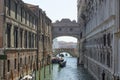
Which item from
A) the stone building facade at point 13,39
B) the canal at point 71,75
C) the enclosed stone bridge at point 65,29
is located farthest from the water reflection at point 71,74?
the enclosed stone bridge at point 65,29

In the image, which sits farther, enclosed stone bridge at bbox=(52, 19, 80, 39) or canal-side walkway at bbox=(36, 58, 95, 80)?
enclosed stone bridge at bbox=(52, 19, 80, 39)

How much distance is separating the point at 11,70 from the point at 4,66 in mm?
2621

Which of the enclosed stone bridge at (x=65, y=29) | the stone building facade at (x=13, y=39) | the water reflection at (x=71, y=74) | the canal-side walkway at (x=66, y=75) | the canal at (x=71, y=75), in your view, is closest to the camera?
the stone building facade at (x=13, y=39)

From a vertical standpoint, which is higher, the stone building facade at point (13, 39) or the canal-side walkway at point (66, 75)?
the stone building facade at point (13, 39)

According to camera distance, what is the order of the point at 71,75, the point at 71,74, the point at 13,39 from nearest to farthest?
→ the point at 13,39 < the point at 71,75 < the point at 71,74

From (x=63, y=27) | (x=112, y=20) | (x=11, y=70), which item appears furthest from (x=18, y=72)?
(x=63, y=27)

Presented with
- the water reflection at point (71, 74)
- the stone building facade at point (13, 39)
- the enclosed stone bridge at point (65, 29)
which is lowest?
the water reflection at point (71, 74)

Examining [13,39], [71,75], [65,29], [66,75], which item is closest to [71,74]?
[71,75]

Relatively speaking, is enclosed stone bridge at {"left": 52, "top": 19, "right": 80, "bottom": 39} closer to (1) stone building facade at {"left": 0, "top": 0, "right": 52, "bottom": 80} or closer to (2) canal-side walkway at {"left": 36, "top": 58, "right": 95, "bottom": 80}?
(2) canal-side walkway at {"left": 36, "top": 58, "right": 95, "bottom": 80}

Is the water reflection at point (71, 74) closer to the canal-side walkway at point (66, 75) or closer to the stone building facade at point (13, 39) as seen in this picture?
the canal-side walkway at point (66, 75)

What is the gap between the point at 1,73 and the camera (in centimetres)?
2488

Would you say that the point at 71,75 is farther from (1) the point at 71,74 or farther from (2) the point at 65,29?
(2) the point at 65,29

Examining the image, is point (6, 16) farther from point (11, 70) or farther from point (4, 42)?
point (11, 70)

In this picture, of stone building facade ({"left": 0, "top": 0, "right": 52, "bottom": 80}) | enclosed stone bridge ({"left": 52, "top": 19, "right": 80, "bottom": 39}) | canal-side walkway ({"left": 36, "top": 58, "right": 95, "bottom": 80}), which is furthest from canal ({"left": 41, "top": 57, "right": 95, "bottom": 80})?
enclosed stone bridge ({"left": 52, "top": 19, "right": 80, "bottom": 39})
